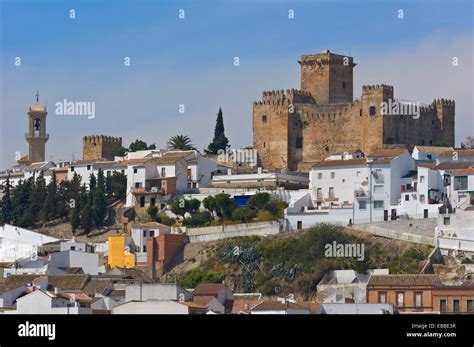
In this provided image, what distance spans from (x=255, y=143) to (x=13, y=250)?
12.1 m

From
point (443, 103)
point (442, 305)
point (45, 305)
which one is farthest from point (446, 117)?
point (45, 305)

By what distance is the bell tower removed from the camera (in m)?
77.9

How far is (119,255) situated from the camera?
200 ft

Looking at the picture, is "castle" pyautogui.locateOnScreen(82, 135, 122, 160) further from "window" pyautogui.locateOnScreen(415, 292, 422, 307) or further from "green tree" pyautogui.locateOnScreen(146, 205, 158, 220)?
"window" pyautogui.locateOnScreen(415, 292, 422, 307)

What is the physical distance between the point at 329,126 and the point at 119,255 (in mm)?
13568

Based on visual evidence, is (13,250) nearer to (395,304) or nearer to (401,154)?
(401,154)

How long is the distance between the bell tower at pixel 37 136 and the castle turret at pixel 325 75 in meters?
12.1

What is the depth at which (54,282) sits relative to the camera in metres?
51.8

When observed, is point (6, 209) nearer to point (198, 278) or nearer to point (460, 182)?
point (198, 278)

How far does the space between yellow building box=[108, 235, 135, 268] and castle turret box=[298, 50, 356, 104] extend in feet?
51.5

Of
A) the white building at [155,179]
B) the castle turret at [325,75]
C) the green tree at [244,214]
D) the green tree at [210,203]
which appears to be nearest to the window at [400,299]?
the green tree at [244,214]

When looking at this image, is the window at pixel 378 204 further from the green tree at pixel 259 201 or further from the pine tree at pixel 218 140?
the pine tree at pixel 218 140

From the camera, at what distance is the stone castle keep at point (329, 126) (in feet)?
227
